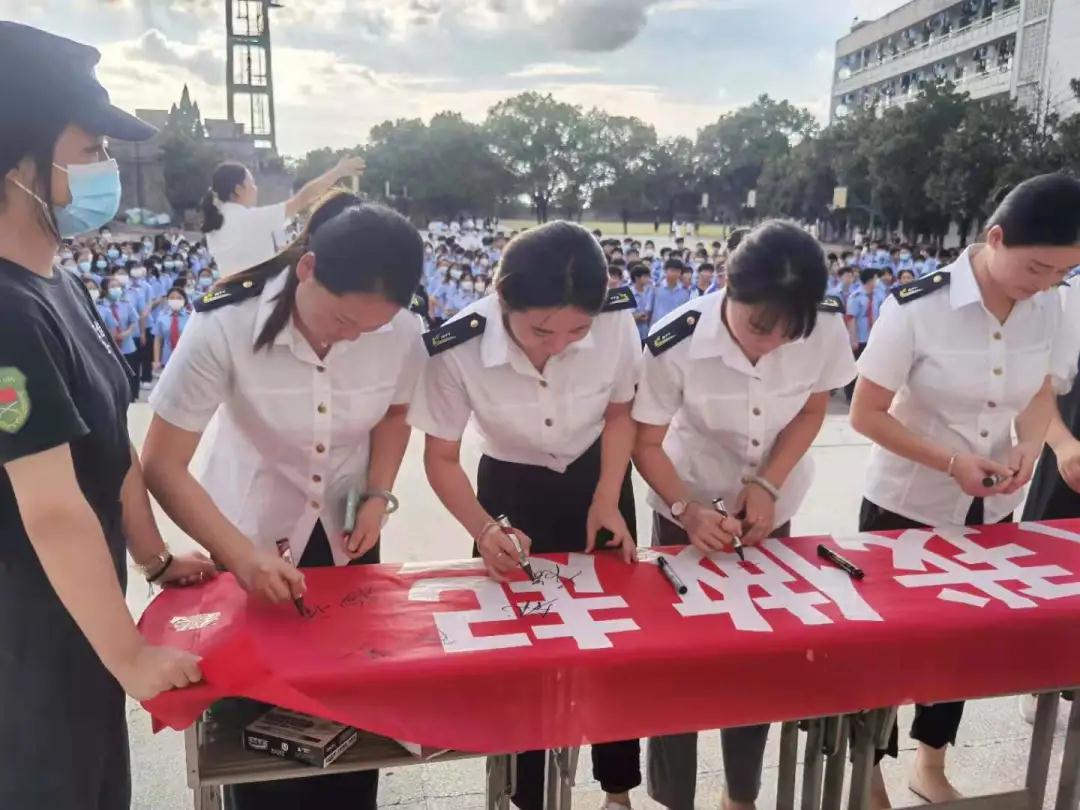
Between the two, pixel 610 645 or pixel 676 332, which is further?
pixel 676 332

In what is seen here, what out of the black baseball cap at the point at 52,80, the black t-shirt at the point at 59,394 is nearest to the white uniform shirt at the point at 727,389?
the black t-shirt at the point at 59,394

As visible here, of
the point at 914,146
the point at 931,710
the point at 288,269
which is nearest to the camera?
the point at 288,269

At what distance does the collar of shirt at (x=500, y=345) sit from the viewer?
1688 mm

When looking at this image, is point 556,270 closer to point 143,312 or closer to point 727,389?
point 727,389

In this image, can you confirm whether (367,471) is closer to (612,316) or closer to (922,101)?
(612,316)

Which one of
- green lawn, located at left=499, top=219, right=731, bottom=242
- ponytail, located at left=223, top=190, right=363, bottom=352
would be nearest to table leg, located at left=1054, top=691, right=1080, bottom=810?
ponytail, located at left=223, top=190, right=363, bottom=352

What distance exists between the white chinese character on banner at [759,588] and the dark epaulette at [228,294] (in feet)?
3.02

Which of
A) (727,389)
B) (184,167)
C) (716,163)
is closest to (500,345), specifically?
(727,389)

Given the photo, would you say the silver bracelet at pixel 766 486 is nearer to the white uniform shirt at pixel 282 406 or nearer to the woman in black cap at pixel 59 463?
the white uniform shirt at pixel 282 406

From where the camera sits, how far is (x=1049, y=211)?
5.52ft

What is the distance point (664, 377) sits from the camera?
181 cm

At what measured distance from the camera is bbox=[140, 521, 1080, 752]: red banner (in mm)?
1244

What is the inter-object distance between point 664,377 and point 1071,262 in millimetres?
836
